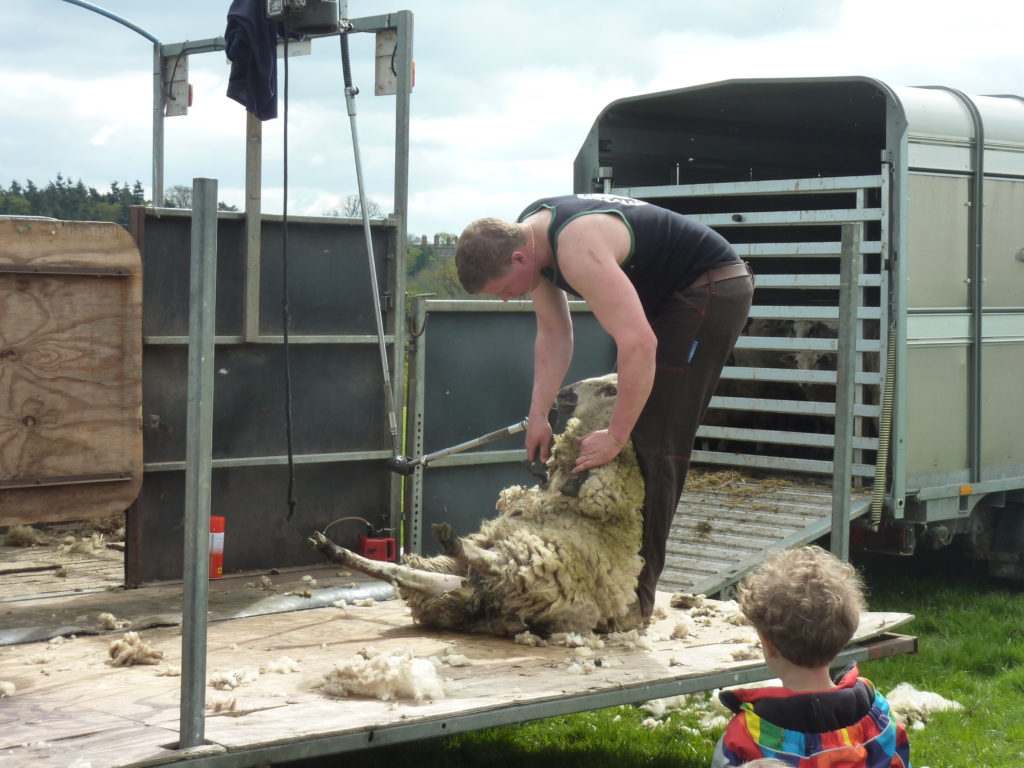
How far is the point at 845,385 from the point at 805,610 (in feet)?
9.75

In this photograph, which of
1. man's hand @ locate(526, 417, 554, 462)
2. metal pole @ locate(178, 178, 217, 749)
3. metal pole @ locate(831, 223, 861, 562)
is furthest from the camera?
metal pole @ locate(831, 223, 861, 562)

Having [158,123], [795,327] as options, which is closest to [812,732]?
[795,327]

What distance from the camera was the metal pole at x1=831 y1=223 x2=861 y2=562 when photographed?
5.36 metres

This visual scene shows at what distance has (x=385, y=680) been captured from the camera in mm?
3574

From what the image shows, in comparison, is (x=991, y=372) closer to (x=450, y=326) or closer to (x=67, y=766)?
(x=450, y=326)

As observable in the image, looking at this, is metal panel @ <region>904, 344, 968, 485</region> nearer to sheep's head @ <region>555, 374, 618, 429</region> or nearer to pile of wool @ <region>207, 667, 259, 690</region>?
sheep's head @ <region>555, 374, 618, 429</region>

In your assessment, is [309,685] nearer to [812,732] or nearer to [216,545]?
[812,732]

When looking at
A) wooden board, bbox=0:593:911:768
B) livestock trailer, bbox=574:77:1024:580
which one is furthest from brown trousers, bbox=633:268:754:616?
livestock trailer, bbox=574:77:1024:580

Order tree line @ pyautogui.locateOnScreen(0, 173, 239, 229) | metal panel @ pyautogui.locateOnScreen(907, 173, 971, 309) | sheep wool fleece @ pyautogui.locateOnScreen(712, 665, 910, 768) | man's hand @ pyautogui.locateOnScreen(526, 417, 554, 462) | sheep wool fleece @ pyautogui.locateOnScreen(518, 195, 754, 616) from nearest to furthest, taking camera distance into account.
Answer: sheep wool fleece @ pyautogui.locateOnScreen(712, 665, 910, 768), sheep wool fleece @ pyautogui.locateOnScreen(518, 195, 754, 616), man's hand @ pyautogui.locateOnScreen(526, 417, 554, 462), metal panel @ pyautogui.locateOnScreen(907, 173, 971, 309), tree line @ pyautogui.locateOnScreen(0, 173, 239, 229)

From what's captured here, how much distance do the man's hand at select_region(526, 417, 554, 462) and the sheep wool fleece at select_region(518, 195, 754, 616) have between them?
1.44 ft

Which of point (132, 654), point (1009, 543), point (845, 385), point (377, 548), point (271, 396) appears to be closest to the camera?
point (132, 654)

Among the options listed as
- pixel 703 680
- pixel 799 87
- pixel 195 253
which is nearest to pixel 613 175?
pixel 799 87

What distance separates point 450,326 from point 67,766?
13.1 feet

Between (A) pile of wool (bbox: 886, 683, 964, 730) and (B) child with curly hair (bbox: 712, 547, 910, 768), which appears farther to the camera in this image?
(A) pile of wool (bbox: 886, 683, 964, 730)
